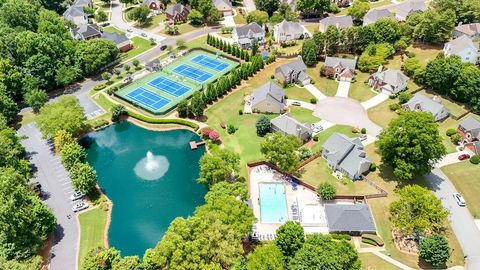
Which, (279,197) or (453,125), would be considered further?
(453,125)

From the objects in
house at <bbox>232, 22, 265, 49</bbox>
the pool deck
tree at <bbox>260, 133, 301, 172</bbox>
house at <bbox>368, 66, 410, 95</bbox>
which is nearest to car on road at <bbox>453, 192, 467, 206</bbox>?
the pool deck

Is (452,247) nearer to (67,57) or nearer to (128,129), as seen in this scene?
(128,129)

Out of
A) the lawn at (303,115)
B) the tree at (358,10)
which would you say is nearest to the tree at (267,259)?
the lawn at (303,115)

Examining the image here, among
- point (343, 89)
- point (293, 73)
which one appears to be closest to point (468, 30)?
point (343, 89)

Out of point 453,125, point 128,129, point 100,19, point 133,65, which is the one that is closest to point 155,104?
point 128,129

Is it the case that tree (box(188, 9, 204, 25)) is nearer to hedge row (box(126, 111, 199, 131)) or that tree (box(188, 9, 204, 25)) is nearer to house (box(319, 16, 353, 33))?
house (box(319, 16, 353, 33))

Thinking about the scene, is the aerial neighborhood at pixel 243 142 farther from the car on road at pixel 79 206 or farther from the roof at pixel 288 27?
the roof at pixel 288 27
